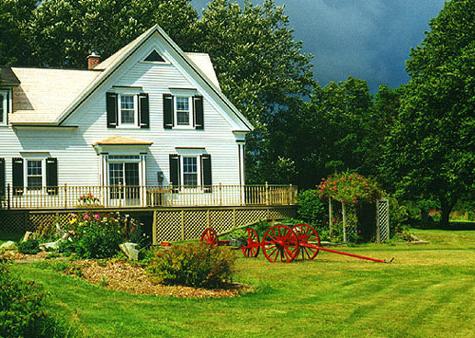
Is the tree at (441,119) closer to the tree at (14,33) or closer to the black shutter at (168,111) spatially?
the black shutter at (168,111)

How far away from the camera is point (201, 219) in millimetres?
33281

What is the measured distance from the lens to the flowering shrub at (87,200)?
31531mm

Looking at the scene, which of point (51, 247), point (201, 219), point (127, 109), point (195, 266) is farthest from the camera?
point (127, 109)

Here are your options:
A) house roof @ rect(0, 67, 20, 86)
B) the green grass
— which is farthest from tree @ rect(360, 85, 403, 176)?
the green grass

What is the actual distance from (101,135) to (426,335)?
26359 millimetres

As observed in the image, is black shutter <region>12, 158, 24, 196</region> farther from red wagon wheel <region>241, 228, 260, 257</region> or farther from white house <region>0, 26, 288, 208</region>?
red wagon wheel <region>241, 228, 260, 257</region>

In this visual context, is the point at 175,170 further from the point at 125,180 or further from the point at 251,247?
the point at 251,247

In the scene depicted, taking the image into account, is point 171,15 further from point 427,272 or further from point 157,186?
point 427,272

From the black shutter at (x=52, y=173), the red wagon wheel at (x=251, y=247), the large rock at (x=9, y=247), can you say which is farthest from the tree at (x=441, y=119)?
the large rock at (x=9, y=247)

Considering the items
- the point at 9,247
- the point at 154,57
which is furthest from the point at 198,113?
the point at 9,247

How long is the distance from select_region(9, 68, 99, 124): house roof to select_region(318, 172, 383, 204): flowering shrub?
1372 cm

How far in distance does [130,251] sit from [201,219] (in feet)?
53.2

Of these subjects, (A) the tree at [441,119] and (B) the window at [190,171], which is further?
(A) the tree at [441,119]

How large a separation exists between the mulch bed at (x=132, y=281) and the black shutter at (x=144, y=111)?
19.5 meters
